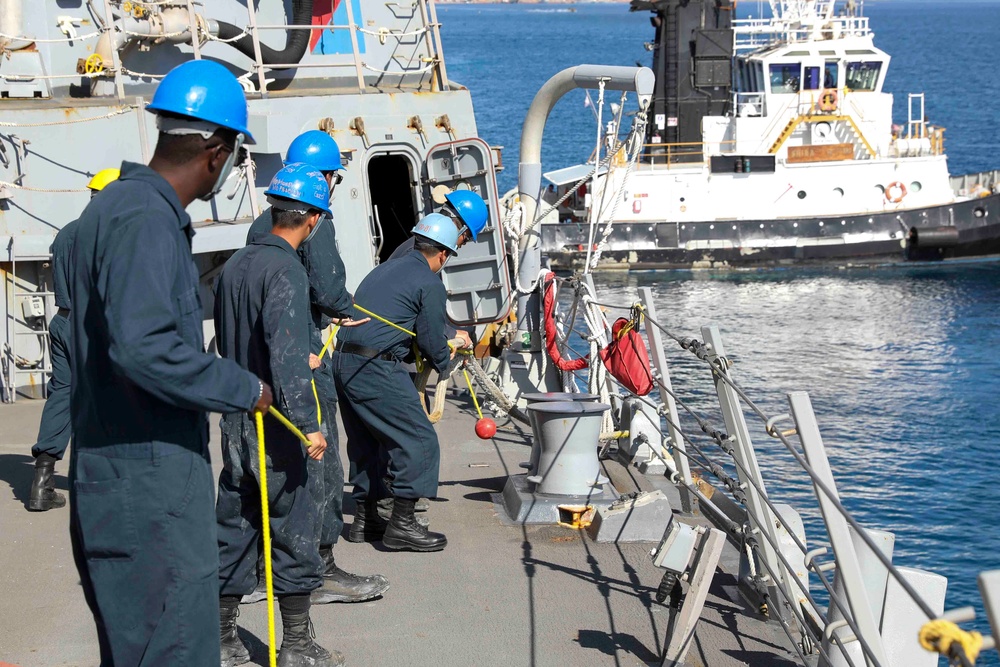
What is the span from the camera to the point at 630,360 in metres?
6.62

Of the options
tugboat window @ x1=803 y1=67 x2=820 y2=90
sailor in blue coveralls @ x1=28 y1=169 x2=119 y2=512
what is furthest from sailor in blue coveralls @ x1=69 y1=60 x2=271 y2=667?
tugboat window @ x1=803 y1=67 x2=820 y2=90

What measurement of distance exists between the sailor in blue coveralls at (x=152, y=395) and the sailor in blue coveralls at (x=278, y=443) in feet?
3.85

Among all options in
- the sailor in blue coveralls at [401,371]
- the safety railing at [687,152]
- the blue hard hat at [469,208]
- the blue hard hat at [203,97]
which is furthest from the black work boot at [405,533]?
the safety railing at [687,152]

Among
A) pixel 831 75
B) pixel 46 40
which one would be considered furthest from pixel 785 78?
pixel 46 40

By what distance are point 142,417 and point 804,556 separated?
2.81 m

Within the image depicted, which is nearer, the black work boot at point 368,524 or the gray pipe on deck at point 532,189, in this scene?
the black work boot at point 368,524

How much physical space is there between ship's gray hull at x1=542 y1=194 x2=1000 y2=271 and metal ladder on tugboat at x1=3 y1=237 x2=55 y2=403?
801 inches

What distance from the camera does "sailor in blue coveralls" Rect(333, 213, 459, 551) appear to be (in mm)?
5730

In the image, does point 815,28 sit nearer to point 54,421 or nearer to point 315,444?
point 54,421

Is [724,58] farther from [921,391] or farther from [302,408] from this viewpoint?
[302,408]

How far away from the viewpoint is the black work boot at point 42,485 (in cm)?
648

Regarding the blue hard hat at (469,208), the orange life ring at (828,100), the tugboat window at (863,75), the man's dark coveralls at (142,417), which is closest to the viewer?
the man's dark coveralls at (142,417)

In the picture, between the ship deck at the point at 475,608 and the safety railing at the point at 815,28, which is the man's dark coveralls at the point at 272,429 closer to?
the ship deck at the point at 475,608

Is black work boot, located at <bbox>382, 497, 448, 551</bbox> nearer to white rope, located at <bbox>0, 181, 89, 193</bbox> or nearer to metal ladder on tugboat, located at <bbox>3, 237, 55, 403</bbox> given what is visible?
metal ladder on tugboat, located at <bbox>3, 237, 55, 403</bbox>
